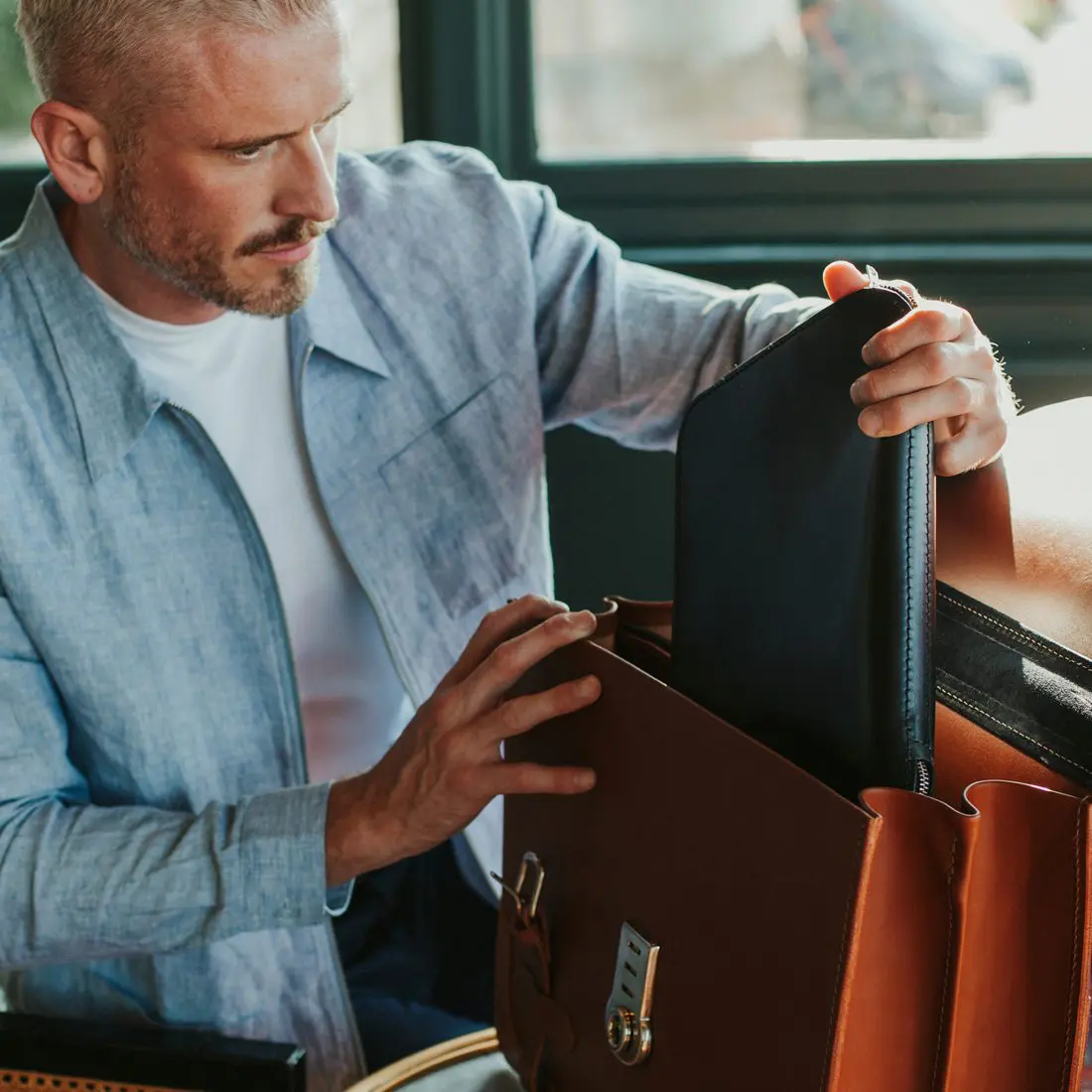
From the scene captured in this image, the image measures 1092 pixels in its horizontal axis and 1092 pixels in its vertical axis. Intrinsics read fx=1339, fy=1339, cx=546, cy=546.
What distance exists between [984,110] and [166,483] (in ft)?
3.16

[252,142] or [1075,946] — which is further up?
[252,142]

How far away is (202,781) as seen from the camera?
41.0 inches

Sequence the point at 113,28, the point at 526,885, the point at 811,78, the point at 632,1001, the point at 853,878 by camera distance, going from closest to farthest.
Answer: the point at 853,878, the point at 632,1001, the point at 526,885, the point at 113,28, the point at 811,78

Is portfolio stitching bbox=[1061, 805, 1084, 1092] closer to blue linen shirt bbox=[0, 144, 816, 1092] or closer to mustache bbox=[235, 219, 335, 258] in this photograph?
blue linen shirt bbox=[0, 144, 816, 1092]

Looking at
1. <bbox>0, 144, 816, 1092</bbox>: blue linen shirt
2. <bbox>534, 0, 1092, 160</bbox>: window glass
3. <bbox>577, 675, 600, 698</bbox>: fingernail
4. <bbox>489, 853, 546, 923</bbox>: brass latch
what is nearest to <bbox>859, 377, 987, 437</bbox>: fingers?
<bbox>577, 675, 600, 698</bbox>: fingernail

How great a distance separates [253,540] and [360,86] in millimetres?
700

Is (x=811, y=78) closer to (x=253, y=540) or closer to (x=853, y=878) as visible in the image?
(x=253, y=540)

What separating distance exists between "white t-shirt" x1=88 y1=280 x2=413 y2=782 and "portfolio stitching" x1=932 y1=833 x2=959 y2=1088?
0.67 m

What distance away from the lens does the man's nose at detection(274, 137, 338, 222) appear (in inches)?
39.9

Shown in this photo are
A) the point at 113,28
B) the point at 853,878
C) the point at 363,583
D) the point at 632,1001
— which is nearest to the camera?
the point at 853,878

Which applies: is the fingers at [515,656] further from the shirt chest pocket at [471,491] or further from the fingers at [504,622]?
the shirt chest pocket at [471,491]

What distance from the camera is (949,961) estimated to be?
54 centimetres

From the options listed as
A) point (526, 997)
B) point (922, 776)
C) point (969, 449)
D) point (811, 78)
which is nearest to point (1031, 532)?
point (969, 449)

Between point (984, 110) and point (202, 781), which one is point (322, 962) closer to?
point (202, 781)
